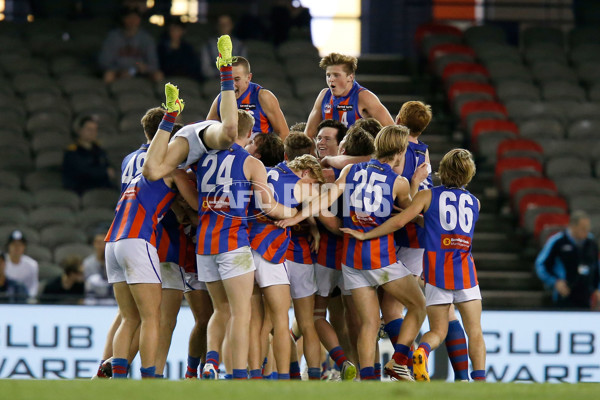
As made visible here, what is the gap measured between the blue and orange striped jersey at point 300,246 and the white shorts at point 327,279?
0.12 m

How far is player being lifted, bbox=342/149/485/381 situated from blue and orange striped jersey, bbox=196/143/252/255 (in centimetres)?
85

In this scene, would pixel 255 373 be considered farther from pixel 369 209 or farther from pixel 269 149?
pixel 269 149

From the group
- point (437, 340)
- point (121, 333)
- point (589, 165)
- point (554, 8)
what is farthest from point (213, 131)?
point (554, 8)

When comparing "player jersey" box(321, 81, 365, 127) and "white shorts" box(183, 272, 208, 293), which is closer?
"white shorts" box(183, 272, 208, 293)

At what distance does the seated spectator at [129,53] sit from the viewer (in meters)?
13.0

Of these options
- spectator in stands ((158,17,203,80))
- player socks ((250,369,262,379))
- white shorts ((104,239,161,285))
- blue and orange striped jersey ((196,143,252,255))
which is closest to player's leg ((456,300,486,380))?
player socks ((250,369,262,379))

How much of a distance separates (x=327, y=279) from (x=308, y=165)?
0.95 meters

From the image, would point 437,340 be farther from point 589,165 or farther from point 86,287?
point 589,165

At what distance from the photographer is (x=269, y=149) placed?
710 cm

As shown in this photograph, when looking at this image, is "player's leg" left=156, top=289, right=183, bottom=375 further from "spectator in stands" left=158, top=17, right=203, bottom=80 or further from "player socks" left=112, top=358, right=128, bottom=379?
"spectator in stands" left=158, top=17, right=203, bottom=80

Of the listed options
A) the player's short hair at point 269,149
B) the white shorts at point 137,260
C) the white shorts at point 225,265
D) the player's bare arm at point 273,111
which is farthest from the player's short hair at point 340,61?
the white shorts at point 137,260

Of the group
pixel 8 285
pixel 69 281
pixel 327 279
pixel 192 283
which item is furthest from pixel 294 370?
pixel 8 285

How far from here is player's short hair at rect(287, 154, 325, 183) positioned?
684 centimetres

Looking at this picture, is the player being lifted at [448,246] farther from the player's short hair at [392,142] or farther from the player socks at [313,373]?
the player socks at [313,373]
